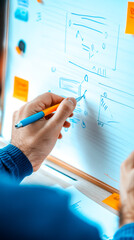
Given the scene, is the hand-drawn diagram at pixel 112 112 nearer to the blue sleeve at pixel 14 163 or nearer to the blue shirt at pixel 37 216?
the blue sleeve at pixel 14 163

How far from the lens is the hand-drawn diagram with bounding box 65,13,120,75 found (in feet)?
2.42

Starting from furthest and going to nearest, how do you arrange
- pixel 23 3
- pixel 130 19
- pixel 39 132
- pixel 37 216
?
pixel 23 3 → pixel 39 132 → pixel 130 19 → pixel 37 216

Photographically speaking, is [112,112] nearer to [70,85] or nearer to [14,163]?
[70,85]

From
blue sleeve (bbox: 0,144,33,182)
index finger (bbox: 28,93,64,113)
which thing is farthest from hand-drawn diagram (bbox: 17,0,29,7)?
blue sleeve (bbox: 0,144,33,182)

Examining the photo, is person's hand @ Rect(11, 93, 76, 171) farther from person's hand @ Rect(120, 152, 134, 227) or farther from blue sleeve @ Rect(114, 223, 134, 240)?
blue sleeve @ Rect(114, 223, 134, 240)

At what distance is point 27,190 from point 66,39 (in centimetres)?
60

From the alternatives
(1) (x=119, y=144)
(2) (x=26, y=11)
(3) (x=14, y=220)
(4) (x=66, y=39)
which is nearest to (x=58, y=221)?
(3) (x=14, y=220)

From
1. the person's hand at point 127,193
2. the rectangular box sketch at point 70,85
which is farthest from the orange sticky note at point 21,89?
the person's hand at point 127,193

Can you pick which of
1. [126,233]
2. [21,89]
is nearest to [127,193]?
[126,233]

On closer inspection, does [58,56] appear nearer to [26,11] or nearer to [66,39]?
[66,39]

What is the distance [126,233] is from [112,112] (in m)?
0.40

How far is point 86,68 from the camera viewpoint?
2.66 ft

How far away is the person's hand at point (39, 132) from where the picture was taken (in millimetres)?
787

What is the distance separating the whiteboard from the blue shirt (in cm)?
45
